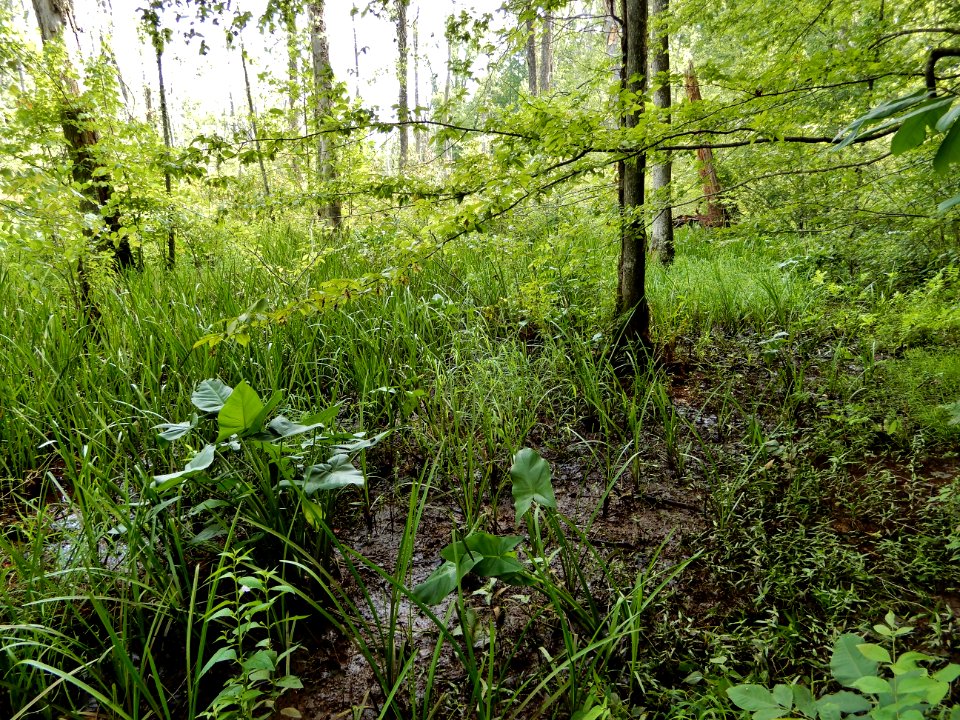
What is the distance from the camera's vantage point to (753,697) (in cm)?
100

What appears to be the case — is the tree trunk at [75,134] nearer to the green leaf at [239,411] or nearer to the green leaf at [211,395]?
the green leaf at [211,395]

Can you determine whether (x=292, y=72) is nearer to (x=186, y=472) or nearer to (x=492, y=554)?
(x=186, y=472)

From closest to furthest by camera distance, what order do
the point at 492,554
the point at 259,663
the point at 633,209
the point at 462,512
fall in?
1. the point at 259,663
2. the point at 492,554
3. the point at 462,512
4. the point at 633,209

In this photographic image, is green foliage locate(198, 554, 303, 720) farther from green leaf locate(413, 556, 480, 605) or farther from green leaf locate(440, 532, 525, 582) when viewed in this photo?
green leaf locate(440, 532, 525, 582)

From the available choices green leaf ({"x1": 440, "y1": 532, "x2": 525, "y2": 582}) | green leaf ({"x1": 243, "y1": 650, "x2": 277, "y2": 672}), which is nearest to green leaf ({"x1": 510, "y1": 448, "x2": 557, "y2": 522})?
green leaf ({"x1": 440, "y1": 532, "x2": 525, "y2": 582})

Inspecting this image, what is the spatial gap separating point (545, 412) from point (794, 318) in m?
2.37

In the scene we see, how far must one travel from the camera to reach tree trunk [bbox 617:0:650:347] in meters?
2.67

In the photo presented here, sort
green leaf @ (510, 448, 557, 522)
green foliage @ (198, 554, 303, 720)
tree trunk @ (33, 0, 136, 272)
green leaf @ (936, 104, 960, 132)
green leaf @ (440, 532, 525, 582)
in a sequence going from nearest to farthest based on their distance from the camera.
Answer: green leaf @ (936, 104, 960, 132)
green foliage @ (198, 554, 303, 720)
green leaf @ (440, 532, 525, 582)
green leaf @ (510, 448, 557, 522)
tree trunk @ (33, 0, 136, 272)

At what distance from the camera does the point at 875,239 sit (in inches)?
132

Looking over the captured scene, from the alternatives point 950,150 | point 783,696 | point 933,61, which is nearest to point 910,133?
point 950,150

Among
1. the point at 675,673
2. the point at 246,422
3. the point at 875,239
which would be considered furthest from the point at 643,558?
the point at 875,239

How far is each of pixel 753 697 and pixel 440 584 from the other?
699mm

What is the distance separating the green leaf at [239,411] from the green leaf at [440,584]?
68 cm

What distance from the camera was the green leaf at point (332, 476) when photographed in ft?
4.90
